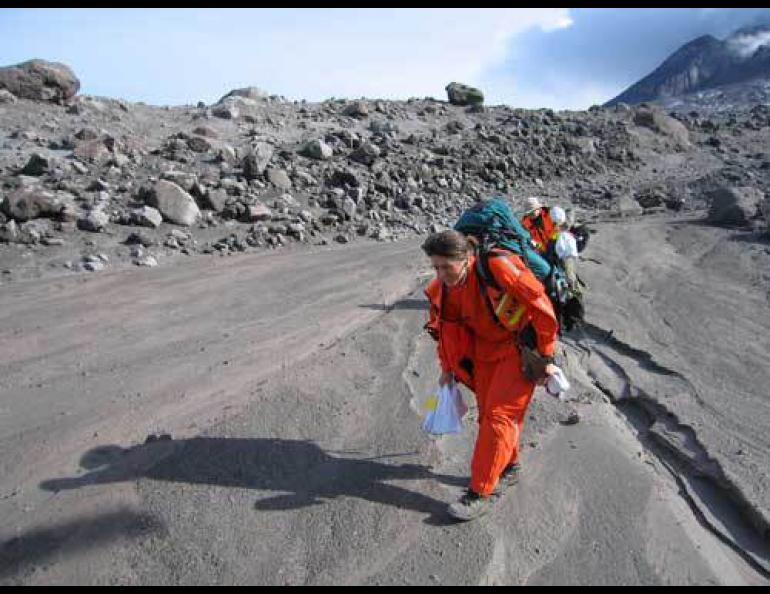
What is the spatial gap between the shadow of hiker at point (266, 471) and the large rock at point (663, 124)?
17304mm

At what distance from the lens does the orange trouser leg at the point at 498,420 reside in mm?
2896

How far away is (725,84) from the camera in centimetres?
4425

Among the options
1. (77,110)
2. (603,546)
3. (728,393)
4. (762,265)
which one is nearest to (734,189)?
(762,265)

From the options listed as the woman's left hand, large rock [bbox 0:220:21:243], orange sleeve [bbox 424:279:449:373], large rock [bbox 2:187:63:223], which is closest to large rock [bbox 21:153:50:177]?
large rock [bbox 2:187:63:223]

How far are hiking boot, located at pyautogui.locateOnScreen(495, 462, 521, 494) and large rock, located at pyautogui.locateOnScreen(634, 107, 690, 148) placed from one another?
1704 cm

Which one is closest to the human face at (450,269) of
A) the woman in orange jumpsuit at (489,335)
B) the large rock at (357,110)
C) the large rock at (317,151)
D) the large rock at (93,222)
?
the woman in orange jumpsuit at (489,335)

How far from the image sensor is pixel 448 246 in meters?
2.81

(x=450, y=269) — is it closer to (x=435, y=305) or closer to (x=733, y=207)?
(x=435, y=305)

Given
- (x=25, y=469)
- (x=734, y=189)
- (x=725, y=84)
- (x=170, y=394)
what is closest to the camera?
(x=25, y=469)

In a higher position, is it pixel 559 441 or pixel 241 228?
pixel 559 441

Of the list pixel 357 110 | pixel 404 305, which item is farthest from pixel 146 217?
pixel 357 110

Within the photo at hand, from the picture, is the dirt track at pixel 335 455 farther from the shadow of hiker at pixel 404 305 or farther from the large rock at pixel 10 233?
the large rock at pixel 10 233
